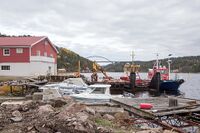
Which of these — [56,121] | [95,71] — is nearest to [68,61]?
[95,71]

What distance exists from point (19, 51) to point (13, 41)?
2807 mm

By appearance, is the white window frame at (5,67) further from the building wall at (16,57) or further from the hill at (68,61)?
the hill at (68,61)

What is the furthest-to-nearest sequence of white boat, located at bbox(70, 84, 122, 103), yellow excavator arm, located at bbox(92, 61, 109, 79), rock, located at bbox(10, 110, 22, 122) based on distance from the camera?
1. yellow excavator arm, located at bbox(92, 61, 109, 79)
2. white boat, located at bbox(70, 84, 122, 103)
3. rock, located at bbox(10, 110, 22, 122)

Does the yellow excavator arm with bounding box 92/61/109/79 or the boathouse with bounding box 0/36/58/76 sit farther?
the yellow excavator arm with bounding box 92/61/109/79

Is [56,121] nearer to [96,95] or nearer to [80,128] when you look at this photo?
[80,128]

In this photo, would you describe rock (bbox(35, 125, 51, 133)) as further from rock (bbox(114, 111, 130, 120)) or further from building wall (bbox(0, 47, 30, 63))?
building wall (bbox(0, 47, 30, 63))

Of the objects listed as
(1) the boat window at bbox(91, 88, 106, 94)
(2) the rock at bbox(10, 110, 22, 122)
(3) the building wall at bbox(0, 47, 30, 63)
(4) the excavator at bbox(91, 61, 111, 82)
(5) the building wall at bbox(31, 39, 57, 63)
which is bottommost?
(2) the rock at bbox(10, 110, 22, 122)

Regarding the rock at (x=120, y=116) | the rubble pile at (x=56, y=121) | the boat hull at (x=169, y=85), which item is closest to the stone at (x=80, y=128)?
the rubble pile at (x=56, y=121)

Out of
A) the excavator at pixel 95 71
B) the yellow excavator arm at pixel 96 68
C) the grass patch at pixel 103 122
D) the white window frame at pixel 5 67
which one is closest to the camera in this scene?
the grass patch at pixel 103 122

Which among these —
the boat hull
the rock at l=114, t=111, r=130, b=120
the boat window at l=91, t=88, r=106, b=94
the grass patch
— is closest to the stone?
the grass patch

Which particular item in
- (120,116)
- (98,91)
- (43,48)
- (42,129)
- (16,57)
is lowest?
(120,116)

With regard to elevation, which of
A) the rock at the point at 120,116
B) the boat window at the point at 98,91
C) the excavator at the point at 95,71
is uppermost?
the excavator at the point at 95,71

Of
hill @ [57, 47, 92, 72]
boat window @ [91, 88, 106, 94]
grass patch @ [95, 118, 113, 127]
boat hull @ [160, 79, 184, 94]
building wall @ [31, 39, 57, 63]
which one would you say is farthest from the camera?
hill @ [57, 47, 92, 72]

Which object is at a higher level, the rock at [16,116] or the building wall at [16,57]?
the building wall at [16,57]
